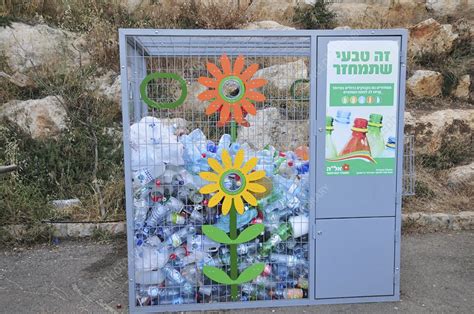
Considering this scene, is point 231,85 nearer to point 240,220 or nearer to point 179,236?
point 240,220

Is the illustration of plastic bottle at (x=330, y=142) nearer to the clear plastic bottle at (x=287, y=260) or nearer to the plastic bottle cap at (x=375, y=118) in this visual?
the plastic bottle cap at (x=375, y=118)

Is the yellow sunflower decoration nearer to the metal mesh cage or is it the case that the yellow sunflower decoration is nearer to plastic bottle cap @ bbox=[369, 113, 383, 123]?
the metal mesh cage

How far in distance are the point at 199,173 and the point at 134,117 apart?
69 centimetres

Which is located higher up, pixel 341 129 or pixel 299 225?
pixel 341 129

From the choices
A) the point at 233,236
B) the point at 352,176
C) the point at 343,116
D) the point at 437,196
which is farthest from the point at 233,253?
the point at 437,196

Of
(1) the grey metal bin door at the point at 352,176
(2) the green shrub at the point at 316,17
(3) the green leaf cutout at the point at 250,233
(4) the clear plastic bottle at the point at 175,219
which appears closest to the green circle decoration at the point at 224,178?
(3) the green leaf cutout at the point at 250,233

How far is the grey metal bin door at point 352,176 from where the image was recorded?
3006 millimetres

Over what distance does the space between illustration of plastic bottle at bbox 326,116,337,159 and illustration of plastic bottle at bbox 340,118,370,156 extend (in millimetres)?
64

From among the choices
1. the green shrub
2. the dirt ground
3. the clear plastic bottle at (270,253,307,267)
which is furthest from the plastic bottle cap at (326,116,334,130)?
the green shrub

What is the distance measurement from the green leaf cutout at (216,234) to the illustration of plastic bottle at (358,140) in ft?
3.22

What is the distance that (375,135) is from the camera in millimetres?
3104

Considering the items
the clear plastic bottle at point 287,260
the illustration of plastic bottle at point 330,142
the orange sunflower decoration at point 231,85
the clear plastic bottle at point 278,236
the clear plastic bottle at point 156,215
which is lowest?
the clear plastic bottle at point 287,260

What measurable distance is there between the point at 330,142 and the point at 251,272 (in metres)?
1.06

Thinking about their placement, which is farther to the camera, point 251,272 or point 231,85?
point 251,272
